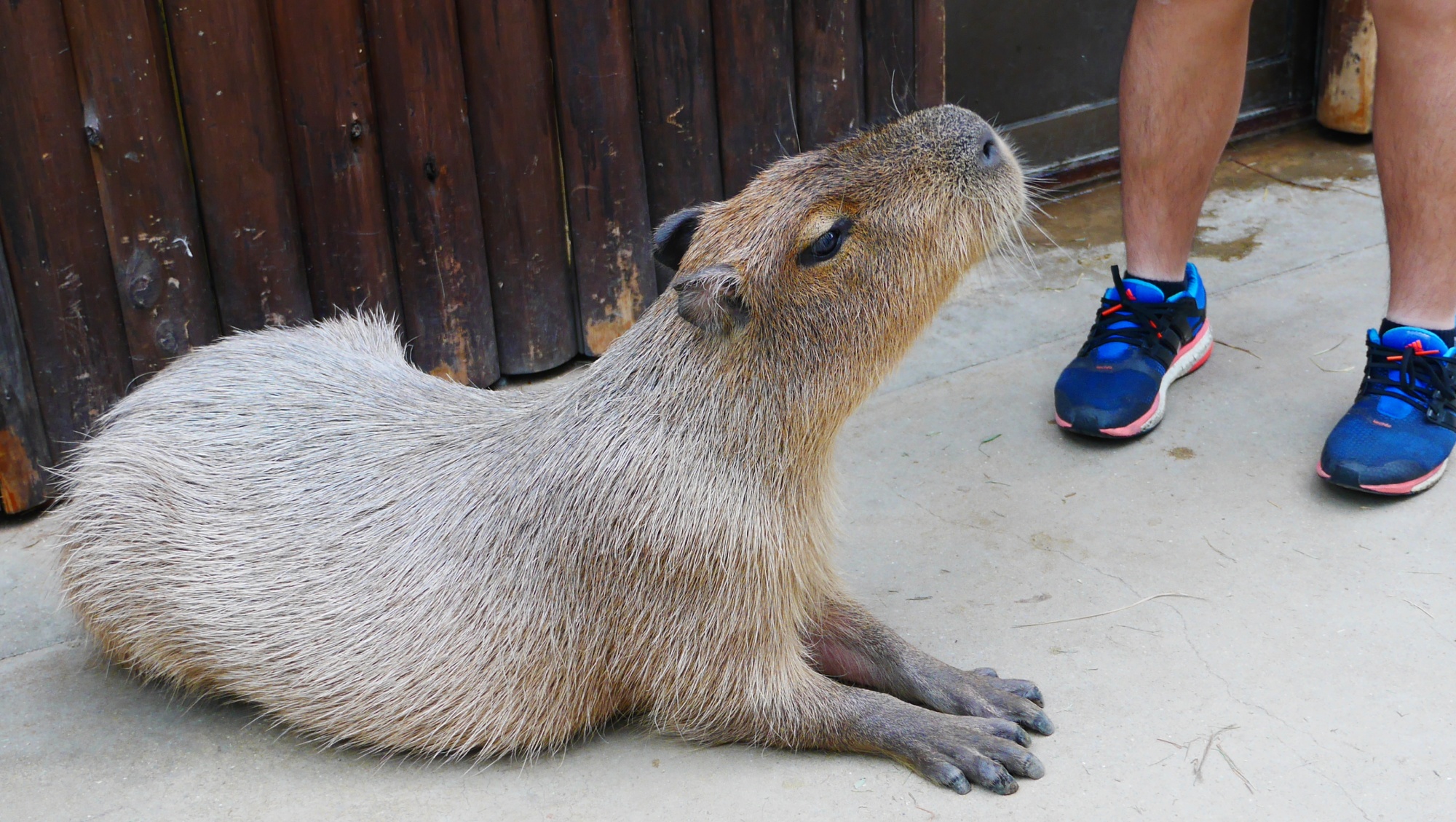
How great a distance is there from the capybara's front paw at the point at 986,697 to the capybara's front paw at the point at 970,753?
0.17 ft

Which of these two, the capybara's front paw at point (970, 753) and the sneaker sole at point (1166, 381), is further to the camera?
the sneaker sole at point (1166, 381)

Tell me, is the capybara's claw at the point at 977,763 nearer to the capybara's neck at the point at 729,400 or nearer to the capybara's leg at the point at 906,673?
the capybara's leg at the point at 906,673

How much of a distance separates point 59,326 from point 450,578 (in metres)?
1.33

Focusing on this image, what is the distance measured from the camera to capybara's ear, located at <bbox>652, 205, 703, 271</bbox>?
231 cm

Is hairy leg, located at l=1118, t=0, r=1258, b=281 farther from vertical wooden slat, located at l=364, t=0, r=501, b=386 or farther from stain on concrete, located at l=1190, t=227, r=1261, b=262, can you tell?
vertical wooden slat, located at l=364, t=0, r=501, b=386

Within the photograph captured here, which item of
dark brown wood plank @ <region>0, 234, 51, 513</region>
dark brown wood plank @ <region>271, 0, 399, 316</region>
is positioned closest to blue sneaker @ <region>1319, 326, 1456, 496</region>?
dark brown wood plank @ <region>271, 0, 399, 316</region>

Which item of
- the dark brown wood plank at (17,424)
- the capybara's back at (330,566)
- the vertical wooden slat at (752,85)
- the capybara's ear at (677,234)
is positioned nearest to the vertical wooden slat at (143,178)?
the dark brown wood plank at (17,424)

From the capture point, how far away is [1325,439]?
3117 mm

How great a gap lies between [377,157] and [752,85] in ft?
3.50

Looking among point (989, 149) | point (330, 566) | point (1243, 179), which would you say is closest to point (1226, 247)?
point (1243, 179)

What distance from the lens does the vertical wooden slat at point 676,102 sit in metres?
3.51

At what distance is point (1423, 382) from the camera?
118 inches

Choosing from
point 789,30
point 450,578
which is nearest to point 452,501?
point 450,578

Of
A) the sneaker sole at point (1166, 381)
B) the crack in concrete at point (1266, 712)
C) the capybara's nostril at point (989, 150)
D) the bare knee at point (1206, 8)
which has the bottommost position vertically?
the crack in concrete at point (1266, 712)
